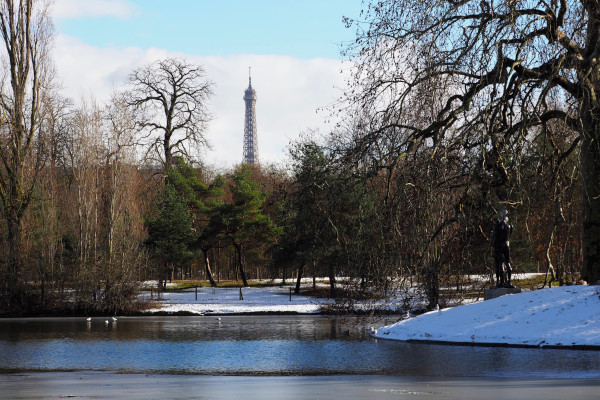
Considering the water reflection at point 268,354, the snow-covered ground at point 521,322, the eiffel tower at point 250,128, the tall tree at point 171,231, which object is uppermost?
the eiffel tower at point 250,128

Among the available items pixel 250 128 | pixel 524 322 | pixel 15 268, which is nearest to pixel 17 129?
pixel 15 268

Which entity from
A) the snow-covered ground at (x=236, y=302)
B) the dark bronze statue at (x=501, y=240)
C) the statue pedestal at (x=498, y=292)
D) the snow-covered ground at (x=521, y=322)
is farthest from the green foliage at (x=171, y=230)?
the dark bronze statue at (x=501, y=240)

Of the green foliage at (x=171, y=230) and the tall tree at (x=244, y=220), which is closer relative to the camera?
the green foliage at (x=171, y=230)

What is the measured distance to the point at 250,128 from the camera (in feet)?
431

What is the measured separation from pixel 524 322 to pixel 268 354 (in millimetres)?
6431

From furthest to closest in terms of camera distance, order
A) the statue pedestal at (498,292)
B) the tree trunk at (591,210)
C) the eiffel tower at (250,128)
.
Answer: the eiffel tower at (250,128), the statue pedestal at (498,292), the tree trunk at (591,210)

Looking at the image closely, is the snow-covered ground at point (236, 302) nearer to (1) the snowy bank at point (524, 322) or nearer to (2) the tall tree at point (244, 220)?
(2) the tall tree at point (244, 220)

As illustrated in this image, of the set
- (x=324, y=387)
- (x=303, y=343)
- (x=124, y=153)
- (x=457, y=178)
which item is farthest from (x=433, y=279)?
(x=124, y=153)

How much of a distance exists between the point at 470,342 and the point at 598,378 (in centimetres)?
679

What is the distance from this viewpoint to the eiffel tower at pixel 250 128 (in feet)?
398

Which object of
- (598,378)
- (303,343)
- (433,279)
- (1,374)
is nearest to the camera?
(598,378)

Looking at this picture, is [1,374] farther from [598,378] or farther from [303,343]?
[598,378]

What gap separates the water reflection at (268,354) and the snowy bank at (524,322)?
0.75 meters

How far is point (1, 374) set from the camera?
1374 centimetres
